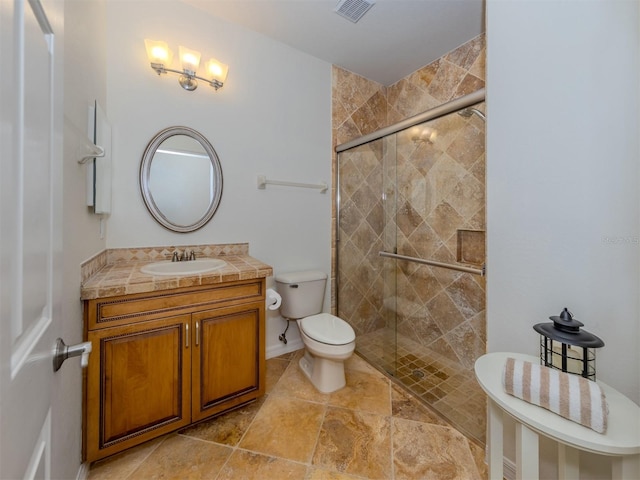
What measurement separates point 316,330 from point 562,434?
4.24 ft

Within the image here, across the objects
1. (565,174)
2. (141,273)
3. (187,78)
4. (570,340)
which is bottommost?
(570,340)

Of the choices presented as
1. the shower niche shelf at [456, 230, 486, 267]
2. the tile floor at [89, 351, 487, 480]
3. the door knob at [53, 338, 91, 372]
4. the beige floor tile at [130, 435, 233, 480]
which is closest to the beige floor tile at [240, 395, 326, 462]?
the tile floor at [89, 351, 487, 480]

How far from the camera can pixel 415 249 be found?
91.5 inches

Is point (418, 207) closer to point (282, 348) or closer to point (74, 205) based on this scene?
point (282, 348)

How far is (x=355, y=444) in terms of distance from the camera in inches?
53.7

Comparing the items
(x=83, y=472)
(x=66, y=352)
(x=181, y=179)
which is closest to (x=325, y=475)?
(x=83, y=472)

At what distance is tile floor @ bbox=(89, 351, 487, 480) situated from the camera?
1.21 meters

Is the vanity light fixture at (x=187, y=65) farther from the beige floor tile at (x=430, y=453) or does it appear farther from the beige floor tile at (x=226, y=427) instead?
the beige floor tile at (x=430, y=453)

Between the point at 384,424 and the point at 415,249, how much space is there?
136cm

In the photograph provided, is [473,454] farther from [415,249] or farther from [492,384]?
[415,249]

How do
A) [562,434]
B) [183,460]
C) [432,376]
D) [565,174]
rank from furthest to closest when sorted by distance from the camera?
[432,376]
[183,460]
[565,174]
[562,434]

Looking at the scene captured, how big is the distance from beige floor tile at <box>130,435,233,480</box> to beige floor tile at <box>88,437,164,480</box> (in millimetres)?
33

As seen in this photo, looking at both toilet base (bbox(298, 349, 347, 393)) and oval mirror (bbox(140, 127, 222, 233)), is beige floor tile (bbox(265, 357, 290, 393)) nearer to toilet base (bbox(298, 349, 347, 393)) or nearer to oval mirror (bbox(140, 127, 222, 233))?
toilet base (bbox(298, 349, 347, 393))

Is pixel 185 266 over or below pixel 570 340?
over
